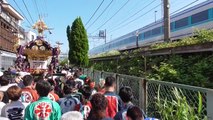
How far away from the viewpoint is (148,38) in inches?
1200

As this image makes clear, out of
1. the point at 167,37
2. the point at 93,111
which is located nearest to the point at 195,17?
the point at 167,37

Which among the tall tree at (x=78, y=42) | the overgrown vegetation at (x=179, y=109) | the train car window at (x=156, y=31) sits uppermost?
the train car window at (x=156, y=31)

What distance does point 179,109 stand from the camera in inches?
205

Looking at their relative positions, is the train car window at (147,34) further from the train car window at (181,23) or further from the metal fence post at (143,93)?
the metal fence post at (143,93)

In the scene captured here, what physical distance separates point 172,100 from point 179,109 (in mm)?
488

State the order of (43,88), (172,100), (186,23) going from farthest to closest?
(186,23), (172,100), (43,88)

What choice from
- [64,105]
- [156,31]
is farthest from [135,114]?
[156,31]

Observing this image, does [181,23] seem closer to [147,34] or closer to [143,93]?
[147,34]

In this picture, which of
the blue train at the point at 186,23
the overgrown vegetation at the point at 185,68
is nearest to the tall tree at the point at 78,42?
the blue train at the point at 186,23

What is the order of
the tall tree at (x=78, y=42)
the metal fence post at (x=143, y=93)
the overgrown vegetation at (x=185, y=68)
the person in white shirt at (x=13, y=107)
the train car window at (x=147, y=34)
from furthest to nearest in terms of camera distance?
1. the train car window at (x=147, y=34)
2. the tall tree at (x=78, y=42)
3. the metal fence post at (x=143, y=93)
4. the overgrown vegetation at (x=185, y=68)
5. the person in white shirt at (x=13, y=107)

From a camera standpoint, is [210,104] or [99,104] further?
[210,104]

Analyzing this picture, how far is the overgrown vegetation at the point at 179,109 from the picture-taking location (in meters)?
4.93

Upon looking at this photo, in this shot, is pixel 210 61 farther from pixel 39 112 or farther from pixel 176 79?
pixel 39 112

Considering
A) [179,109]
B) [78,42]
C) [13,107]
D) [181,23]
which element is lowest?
[179,109]
